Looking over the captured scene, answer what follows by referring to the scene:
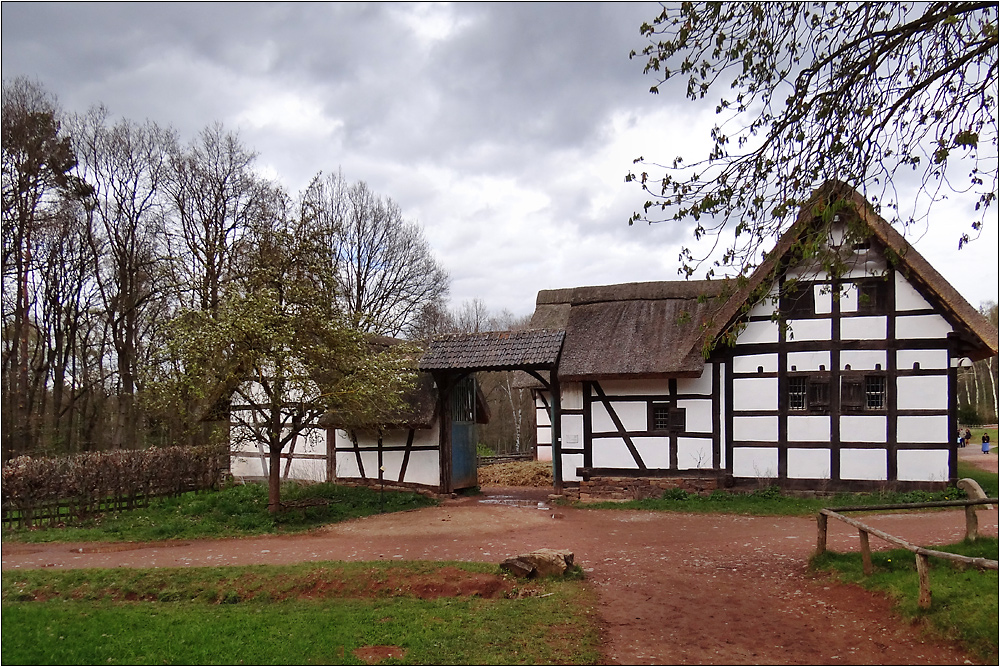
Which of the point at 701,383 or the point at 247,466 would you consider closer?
the point at 701,383

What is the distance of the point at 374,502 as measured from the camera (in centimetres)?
1680

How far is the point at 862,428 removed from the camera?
15531 millimetres

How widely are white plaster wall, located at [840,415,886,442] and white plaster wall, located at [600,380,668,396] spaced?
12.6 ft

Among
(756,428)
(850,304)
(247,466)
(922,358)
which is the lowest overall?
(247,466)

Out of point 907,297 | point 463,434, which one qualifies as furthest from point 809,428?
point 463,434

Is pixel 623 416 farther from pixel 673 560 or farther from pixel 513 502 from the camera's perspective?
pixel 673 560

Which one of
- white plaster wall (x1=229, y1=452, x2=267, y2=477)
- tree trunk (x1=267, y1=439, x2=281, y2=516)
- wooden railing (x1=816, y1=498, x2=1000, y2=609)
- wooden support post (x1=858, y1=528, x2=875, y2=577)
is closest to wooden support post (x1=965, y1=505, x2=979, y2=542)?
wooden railing (x1=816, y1=498, x2=1000, y2=609)

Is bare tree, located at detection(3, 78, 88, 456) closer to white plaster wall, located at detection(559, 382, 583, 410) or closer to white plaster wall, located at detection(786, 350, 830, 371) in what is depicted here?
white plaster wall, located at detection(559, 382, 583, 410)

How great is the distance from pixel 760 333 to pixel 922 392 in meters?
3.46

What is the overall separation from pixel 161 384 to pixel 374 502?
5582 millimetres

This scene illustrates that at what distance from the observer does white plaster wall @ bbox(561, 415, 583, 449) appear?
57.3ft

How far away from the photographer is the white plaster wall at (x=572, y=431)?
1747 cm

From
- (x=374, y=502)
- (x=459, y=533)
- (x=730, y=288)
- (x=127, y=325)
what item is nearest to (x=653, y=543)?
(x=459, y=533)

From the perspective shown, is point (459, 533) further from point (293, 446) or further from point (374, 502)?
point (293, 446)
